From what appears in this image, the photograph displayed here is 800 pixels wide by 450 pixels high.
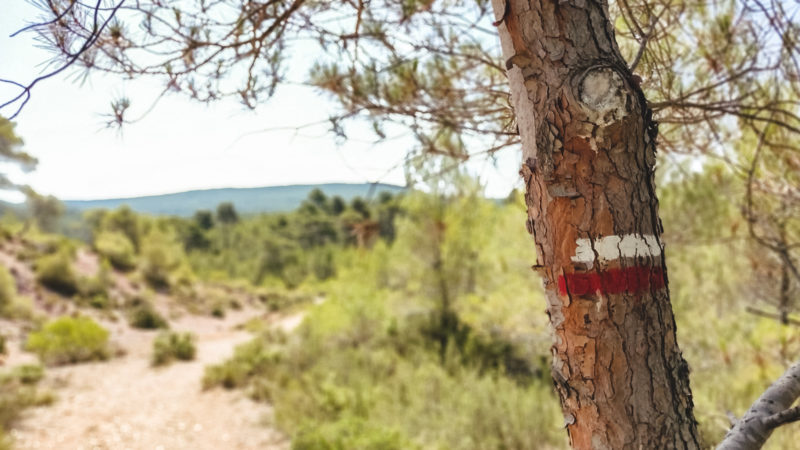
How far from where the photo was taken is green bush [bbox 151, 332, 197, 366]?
8484 millimetres

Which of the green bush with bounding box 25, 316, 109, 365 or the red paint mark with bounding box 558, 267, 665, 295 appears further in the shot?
the green bush with bounding box 25, 316, 109, 365

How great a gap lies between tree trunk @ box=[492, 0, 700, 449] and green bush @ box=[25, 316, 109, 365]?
9.10 m

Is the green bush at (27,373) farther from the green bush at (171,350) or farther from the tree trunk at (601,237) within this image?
the tree trunk at (601,237)

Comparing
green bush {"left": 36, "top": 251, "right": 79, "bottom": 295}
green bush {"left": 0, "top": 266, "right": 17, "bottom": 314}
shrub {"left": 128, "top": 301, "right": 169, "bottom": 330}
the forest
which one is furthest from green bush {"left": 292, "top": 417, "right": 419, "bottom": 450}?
green bush {"left": 36, "top": 251, "right": 79, "bottom": 295}

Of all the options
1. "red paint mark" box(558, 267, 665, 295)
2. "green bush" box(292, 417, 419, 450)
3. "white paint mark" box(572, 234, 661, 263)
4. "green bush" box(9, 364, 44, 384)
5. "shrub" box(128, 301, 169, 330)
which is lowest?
"shrub" box(128, 301, 169, 330)

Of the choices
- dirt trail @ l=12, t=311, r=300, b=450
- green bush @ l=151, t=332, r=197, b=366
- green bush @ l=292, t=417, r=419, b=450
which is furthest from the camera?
green bush @ l=151, t=332, r=197, b=366

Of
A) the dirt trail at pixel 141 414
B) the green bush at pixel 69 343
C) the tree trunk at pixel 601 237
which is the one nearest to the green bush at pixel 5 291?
the green bush at pixel 69 343

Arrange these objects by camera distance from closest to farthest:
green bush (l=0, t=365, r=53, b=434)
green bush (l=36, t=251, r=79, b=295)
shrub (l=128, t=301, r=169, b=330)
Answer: green bush (l=0, t=365, r=53, b=434) → shrub (l=128, t=301, r=169, b=330) → green bush (l=36, t=251, r=79, b=295)

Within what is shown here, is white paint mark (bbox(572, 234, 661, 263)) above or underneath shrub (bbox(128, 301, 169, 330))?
above

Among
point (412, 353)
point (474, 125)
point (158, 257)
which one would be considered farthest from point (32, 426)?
point (158, 257)

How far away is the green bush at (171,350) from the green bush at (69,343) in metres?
0.81

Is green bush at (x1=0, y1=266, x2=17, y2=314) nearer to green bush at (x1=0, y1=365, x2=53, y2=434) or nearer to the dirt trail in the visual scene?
the dirt trail

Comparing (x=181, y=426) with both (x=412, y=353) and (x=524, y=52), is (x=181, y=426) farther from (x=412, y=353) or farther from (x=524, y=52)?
(x=524, y=52)

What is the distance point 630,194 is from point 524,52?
0.75 feet
